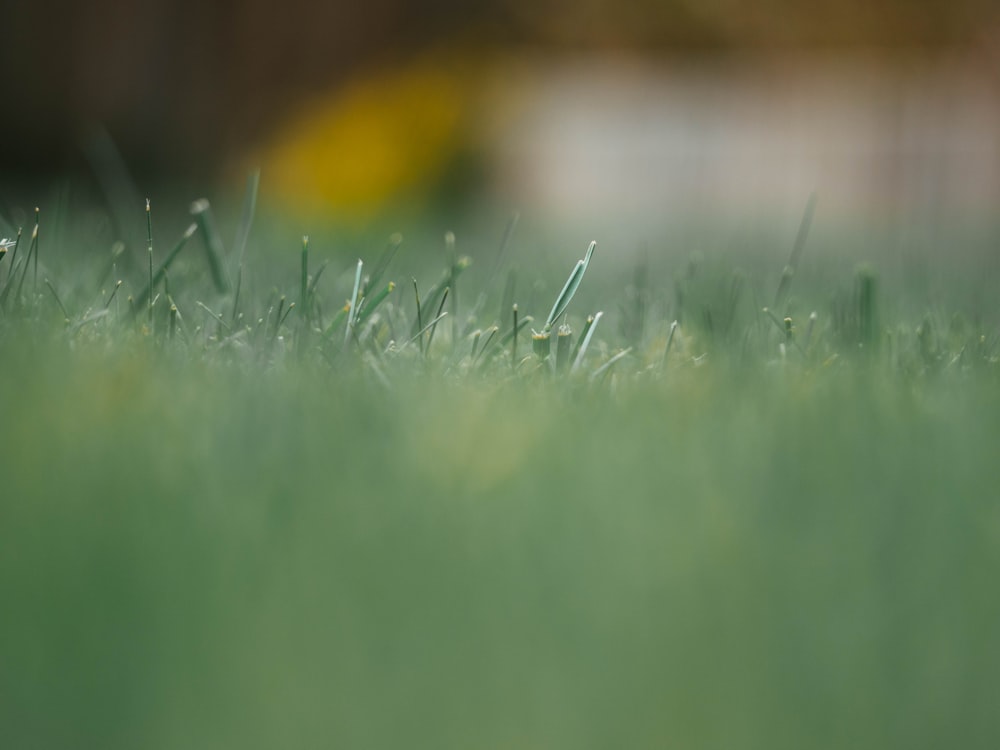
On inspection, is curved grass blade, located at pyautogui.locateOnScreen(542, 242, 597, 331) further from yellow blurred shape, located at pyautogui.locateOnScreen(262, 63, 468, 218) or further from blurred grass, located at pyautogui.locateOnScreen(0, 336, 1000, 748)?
yellow blurred shape, located at pyautogui.locateOnScreen(262, 63, 468, 218)

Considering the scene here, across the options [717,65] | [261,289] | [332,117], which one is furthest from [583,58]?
[261,289]

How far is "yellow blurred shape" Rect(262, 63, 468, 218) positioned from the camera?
4.45m

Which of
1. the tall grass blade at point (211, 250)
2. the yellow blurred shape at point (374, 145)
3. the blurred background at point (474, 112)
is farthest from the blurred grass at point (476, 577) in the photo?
the blurred background at point (474, 112)

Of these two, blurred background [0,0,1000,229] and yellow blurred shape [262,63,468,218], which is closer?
yellow blurred shape [262,63,468,218]

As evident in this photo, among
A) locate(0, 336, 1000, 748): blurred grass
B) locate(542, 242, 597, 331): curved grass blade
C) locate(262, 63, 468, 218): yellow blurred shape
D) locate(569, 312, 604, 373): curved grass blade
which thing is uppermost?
locate(262, 63, 468, 218): yellow blurred shape

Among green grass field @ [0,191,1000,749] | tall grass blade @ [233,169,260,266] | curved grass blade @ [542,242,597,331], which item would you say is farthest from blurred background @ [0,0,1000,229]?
green grass field @ [0,191,1000,749]

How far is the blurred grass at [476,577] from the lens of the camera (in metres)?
0.38

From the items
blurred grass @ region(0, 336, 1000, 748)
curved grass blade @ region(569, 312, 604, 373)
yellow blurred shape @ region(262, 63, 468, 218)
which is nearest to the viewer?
blurred grass @ region(0, 336, 1000, 748)

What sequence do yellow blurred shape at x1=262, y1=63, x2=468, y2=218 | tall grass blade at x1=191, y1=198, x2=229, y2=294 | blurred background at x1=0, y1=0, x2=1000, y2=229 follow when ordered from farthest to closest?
blurred background at x1=0, y1=0, x2=1000, y2=229
yellow blurred shape at x1=262, y1=63, x2=468, y2=218
tall grass blade at x1=191, y1=198, x2=229, y2=294

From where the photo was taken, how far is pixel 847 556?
0.46 m

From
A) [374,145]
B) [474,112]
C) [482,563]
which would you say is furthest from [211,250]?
[474,112]

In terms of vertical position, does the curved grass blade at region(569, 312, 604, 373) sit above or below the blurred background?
below

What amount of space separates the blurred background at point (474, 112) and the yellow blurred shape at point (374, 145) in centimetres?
1

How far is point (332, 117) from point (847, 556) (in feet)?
16.0
